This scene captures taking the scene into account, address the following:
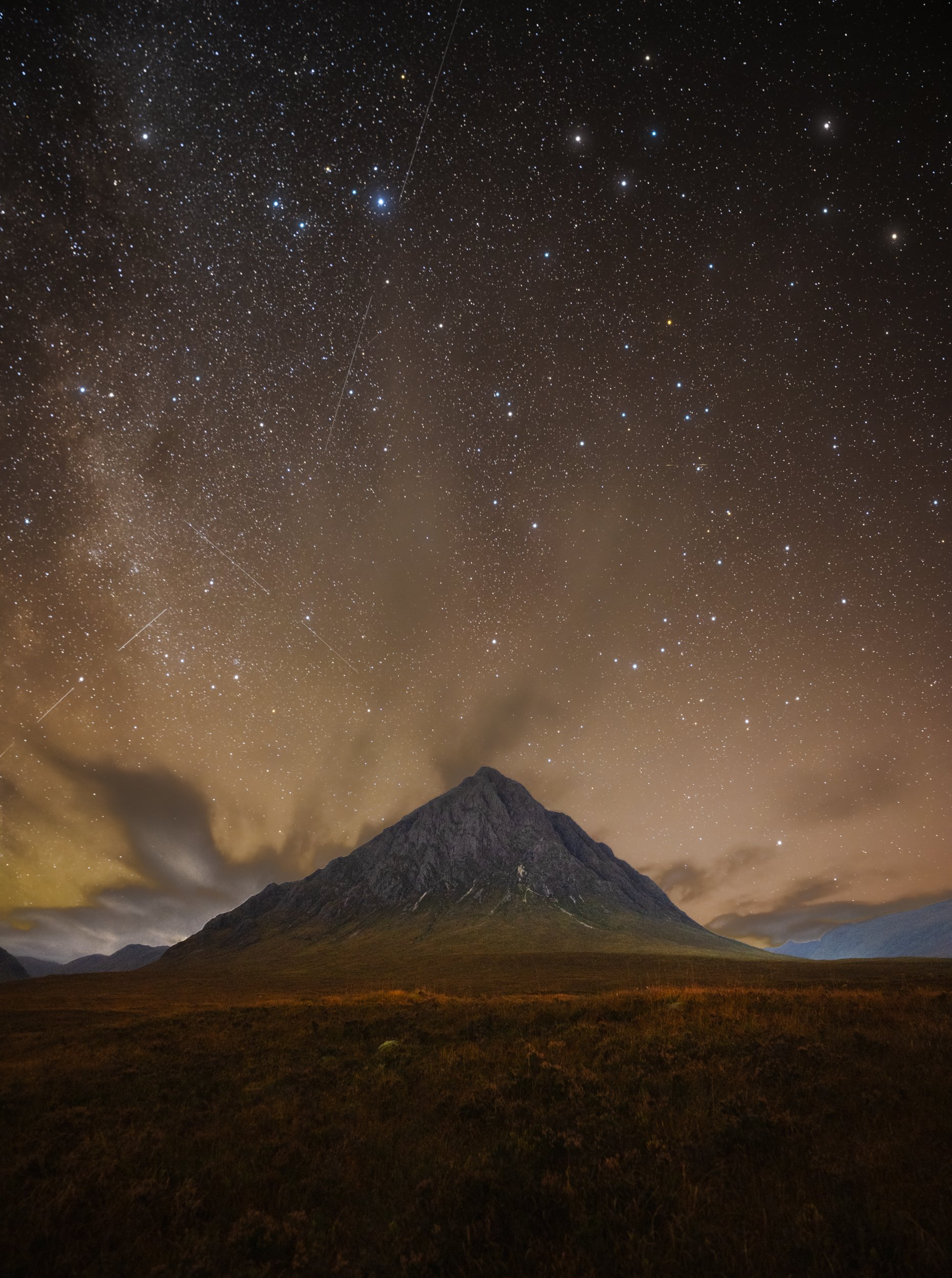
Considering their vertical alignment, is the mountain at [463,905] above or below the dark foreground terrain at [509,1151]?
below

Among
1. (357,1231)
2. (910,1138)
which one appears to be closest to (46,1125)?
(357,1231)

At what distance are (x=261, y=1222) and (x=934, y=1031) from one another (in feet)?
43.5

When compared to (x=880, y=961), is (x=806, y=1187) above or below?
above

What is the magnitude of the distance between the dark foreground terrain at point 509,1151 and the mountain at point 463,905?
96875 mm

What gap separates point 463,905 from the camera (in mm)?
148625

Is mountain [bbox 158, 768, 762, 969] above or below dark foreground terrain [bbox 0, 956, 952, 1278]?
below

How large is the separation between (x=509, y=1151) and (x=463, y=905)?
15902 centimetres

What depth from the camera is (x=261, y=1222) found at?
19.1 feet

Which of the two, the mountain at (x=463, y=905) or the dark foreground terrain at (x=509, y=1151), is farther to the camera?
the mountain at (x=463, y=905)

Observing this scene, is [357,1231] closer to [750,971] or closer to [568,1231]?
[568,1231]

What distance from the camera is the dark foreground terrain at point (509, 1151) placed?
518 centimetres

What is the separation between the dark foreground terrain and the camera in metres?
5.18

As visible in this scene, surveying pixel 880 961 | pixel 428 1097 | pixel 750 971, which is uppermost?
pixel 428 1097

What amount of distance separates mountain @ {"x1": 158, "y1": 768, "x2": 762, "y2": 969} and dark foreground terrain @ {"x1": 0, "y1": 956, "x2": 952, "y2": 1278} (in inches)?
3814
